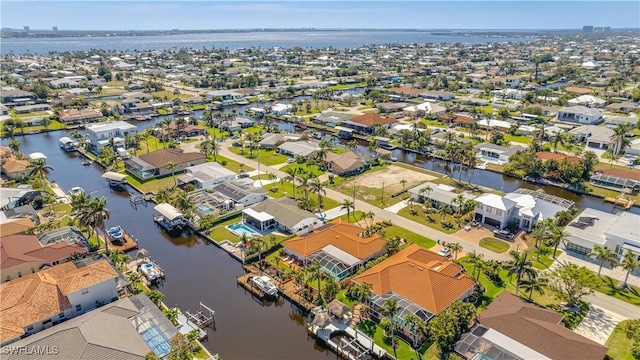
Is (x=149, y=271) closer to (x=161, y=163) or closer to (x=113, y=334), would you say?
(x=113, y=334)

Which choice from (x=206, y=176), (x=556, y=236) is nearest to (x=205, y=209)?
(x=206, y=176)

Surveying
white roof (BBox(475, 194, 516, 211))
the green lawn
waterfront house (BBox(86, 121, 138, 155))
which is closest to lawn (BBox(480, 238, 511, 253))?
white roof (BBox(475, 194, 516, 211))

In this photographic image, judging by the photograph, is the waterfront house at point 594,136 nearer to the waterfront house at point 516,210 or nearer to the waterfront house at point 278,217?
the waterfront house at point 516,210

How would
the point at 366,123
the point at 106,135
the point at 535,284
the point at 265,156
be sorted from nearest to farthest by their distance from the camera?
the point at 535,284
the point at 265,156
the point at 106,135
the point at 366,123

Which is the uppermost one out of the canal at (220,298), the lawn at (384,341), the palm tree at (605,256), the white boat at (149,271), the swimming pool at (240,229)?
the palm tree at (605,256)

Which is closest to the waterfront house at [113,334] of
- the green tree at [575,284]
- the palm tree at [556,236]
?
the green tree at [575,284]

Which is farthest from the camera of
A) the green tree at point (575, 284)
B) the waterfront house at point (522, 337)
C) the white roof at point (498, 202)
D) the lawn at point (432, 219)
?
the lawn at point (432, 219)

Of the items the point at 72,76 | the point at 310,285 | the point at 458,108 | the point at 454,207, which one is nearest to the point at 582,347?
the point at 310,285
